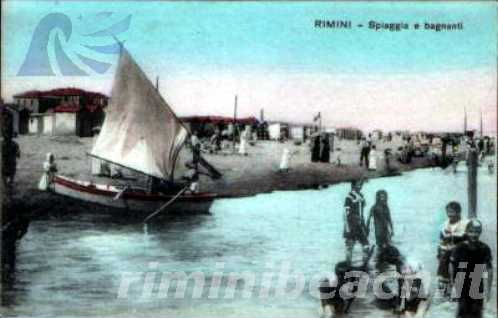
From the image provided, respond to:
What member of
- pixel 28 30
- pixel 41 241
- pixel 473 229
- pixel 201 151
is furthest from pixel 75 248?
pixel 473 229

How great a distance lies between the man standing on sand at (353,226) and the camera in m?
3.16

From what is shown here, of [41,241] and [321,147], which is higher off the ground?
[321,147]

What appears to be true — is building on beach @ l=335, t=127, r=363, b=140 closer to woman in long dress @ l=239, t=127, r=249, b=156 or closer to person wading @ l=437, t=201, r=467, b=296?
woman in long dress @ l=239, t=127, r=249, b=156

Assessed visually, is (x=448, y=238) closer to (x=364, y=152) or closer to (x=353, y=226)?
(x=353, y=226)

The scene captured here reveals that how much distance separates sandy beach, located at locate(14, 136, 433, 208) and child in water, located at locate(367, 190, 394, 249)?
0.55 ft

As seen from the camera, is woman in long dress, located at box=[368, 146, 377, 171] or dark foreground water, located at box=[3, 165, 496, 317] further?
woman in long dress, located at box=[368, 146, 377, 171]

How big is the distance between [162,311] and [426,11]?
190 cm

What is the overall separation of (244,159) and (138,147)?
1.72 ft

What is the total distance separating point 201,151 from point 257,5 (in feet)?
2.47

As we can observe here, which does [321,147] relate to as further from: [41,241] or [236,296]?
[41,241]

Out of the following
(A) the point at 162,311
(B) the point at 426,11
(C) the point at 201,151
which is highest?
(B) the point at 426,11

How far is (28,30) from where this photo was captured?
10.3 ft

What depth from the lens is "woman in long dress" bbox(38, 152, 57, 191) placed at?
314 centimetres

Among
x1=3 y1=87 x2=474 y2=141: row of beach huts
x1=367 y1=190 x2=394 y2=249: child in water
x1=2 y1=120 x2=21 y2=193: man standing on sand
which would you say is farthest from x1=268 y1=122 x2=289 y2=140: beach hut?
x1=2 y1=120 x2=21 y2=193: man standing on sand
